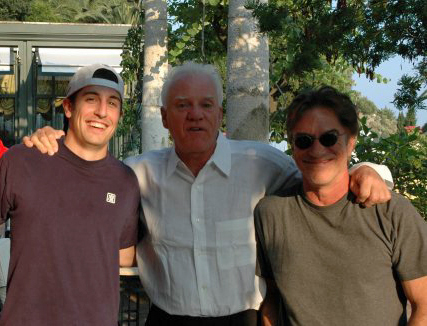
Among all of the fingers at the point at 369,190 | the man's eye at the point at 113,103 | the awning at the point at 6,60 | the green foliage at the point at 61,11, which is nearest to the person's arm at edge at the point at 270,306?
the fingers at the point at 369,190

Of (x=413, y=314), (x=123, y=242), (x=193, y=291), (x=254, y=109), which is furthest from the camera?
(x=254, y=109)

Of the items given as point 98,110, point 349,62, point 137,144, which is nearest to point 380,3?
point 349,62

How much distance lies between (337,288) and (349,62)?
2.13m

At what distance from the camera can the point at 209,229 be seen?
9.41 feet

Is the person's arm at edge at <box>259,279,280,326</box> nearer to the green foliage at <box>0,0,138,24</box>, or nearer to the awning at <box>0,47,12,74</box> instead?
the awning at <box>0,47,12,74</box>

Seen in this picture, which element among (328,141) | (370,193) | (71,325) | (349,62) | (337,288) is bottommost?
(71,325)

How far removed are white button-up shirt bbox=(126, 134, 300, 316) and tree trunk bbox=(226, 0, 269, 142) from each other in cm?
199

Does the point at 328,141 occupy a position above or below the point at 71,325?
above

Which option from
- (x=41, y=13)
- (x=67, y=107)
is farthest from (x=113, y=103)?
(x=41, y=13)

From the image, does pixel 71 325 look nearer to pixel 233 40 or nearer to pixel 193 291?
pixel 193 291

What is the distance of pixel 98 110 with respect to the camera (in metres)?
2.87

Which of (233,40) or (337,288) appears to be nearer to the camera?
(337,288)

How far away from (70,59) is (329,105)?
464 inches

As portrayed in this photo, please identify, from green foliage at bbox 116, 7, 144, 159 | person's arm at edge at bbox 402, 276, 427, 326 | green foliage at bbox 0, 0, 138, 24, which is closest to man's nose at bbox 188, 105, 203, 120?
person's arm at edge at bbox 402, 276, 427, 326
